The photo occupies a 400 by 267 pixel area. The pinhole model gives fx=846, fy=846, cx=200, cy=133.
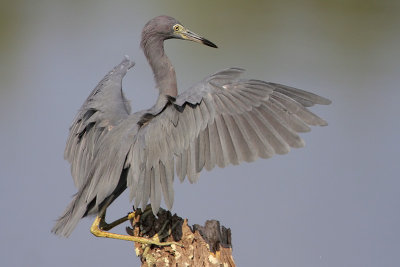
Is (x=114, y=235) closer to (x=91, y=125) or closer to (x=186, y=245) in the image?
(x=186, y=245)

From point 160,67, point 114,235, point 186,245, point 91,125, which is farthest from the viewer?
point 160,67

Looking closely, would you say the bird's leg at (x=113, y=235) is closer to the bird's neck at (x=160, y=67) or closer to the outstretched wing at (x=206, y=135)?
the outstretched wing at (x=206, y=135)

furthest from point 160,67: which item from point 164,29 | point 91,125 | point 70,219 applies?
point 70,219

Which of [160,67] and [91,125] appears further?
[160,67]

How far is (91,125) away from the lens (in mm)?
6312

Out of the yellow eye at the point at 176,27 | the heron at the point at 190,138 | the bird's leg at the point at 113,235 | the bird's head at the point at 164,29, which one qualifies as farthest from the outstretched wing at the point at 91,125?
the yellow eye at the point at 176,27

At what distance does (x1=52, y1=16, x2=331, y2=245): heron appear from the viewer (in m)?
Result: 5.57

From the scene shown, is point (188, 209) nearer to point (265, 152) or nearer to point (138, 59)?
point (265, 152)

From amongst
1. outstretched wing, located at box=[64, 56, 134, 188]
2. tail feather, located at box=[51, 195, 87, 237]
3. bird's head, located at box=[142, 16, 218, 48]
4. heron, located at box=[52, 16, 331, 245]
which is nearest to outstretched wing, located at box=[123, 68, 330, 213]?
heron, located at box=[52, 16, 331, 245]

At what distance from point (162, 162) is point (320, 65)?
6981mm

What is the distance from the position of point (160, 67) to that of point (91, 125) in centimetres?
78

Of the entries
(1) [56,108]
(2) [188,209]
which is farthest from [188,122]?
(1) [56,108]

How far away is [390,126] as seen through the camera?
989 centimetres

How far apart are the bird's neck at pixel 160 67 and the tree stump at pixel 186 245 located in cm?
128
